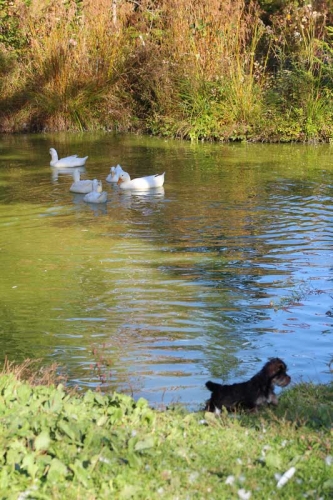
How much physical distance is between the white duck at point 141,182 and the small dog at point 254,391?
897cm

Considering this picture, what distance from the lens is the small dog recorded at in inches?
197

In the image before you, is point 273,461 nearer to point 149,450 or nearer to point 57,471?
point 149,450

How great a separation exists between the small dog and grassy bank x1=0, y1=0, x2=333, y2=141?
50.1ft

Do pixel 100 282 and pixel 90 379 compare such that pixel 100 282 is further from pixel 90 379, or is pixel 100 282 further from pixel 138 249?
pixel 90 379

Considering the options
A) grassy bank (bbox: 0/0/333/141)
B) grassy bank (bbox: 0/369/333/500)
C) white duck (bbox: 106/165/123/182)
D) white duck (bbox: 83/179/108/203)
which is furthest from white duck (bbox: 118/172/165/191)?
grassy bank (bbox: 0/369/333/500)

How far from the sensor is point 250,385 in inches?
200

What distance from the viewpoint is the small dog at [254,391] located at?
5.01 metres

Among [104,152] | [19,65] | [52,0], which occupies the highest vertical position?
[52,0]

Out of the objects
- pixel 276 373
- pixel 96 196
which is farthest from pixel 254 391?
pixel 96 196

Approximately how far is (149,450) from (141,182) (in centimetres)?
997

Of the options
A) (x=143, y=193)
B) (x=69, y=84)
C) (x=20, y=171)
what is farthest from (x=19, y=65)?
(x=143, y=193)

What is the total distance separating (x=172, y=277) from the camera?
28.8ft

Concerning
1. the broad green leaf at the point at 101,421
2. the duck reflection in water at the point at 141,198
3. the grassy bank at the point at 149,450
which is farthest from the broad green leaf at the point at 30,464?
the duck reflection in water at the point at 141,198

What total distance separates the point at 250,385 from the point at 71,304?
3.25 metres
